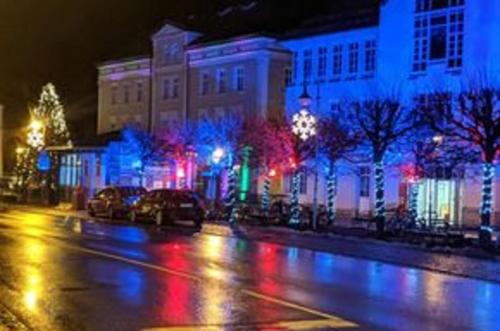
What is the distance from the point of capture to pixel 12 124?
301ft

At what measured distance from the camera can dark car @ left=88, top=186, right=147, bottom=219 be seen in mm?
39312

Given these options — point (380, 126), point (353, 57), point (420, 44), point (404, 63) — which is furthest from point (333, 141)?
point (353, 57)

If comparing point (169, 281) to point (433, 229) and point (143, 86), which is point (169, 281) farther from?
point (143, 86)

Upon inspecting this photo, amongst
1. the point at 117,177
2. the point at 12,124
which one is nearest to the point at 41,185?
the point at 117,177

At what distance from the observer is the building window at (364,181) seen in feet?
151

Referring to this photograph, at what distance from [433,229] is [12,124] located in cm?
6743

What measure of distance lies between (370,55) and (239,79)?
36.5ft

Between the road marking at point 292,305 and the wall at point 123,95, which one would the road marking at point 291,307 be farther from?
the wall at point 123,95

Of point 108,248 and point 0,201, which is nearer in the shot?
point 108,248

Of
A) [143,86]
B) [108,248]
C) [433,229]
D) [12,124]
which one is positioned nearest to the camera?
[108,248]

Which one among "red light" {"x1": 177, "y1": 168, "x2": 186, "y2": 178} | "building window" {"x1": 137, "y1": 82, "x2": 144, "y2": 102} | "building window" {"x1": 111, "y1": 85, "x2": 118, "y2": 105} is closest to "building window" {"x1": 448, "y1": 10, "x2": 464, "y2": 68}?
"red light" {"x1": 177, "y1": 168, "x2": 186, "y2": 178}

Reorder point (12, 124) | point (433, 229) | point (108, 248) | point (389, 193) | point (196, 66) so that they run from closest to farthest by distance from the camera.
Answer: point (108, 248) < point (433, 229) < point (389, 193) < point (196, 66) < point (12, 124)

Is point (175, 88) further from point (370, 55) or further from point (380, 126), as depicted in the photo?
point (380, 126)

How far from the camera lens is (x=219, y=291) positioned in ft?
45.3
